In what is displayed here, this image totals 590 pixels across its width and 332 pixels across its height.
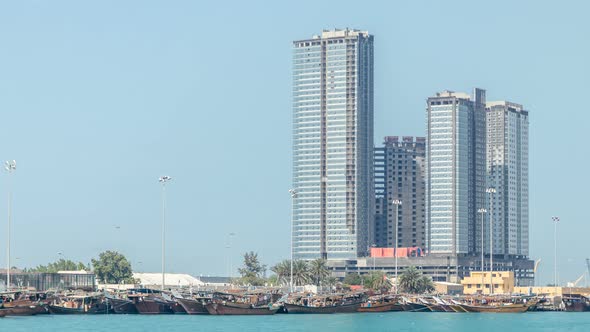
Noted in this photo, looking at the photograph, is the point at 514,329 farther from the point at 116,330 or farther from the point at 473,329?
the point at 116,330

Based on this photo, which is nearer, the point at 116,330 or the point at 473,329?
the point at 116,330

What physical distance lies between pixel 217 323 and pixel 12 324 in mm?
30670

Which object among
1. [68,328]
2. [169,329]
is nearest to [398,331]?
[169,329]

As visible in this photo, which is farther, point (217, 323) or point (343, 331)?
point (217, 323)

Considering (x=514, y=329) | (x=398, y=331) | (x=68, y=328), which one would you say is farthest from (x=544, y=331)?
(x=68, y=328)

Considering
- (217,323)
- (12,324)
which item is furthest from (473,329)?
(12,324)

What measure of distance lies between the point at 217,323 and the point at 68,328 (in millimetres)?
26037

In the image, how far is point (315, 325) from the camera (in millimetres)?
195125

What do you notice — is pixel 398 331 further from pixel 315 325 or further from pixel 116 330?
pixel 116 330

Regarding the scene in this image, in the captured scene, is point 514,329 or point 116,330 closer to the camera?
point 116,330

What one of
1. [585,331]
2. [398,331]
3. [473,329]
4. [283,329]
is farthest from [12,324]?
[585,331]

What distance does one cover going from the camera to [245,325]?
19300cm

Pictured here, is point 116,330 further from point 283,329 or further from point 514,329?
point 514,329

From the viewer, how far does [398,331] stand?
188m
